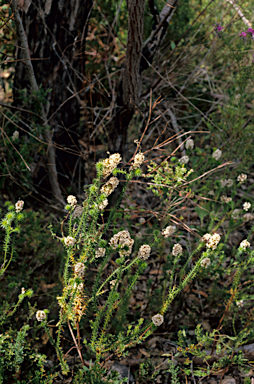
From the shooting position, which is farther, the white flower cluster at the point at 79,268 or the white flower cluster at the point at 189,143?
the white flower cluster at the point at 189,143

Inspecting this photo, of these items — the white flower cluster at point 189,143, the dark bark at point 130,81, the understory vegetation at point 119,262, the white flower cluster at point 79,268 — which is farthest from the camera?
the white flower cluster at point 189,143

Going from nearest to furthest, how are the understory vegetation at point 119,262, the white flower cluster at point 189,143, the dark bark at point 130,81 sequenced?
the understory vegetation at point 119,262 < the dark bark at point 130,81 < the white flower cluster at point 189,143

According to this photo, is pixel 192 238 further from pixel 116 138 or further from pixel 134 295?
pixel 116 138

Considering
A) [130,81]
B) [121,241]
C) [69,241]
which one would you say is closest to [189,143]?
[130,81]

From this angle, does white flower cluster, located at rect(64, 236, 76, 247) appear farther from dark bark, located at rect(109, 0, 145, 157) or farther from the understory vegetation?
dark bark, located at rect(109, 0, 145, 157)

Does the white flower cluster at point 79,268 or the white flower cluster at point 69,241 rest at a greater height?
the white flower cluster at point 69,241

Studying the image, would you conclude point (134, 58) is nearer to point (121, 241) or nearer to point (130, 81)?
point (130, 81)

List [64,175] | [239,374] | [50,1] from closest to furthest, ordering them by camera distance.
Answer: [239,374], [50,1], [64,175]

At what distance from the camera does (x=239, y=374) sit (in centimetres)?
195

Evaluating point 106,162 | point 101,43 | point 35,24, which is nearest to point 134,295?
point 106,162

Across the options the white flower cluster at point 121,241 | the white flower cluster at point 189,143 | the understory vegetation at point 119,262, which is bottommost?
the understory vegetation at point 119,262

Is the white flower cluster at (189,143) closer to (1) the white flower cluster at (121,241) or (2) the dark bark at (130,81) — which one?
(2) the dark bark at (130,81)

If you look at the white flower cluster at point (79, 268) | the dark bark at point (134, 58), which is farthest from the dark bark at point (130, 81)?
the white flower cluster at point (79, 268)

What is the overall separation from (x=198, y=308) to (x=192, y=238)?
2.02ft
